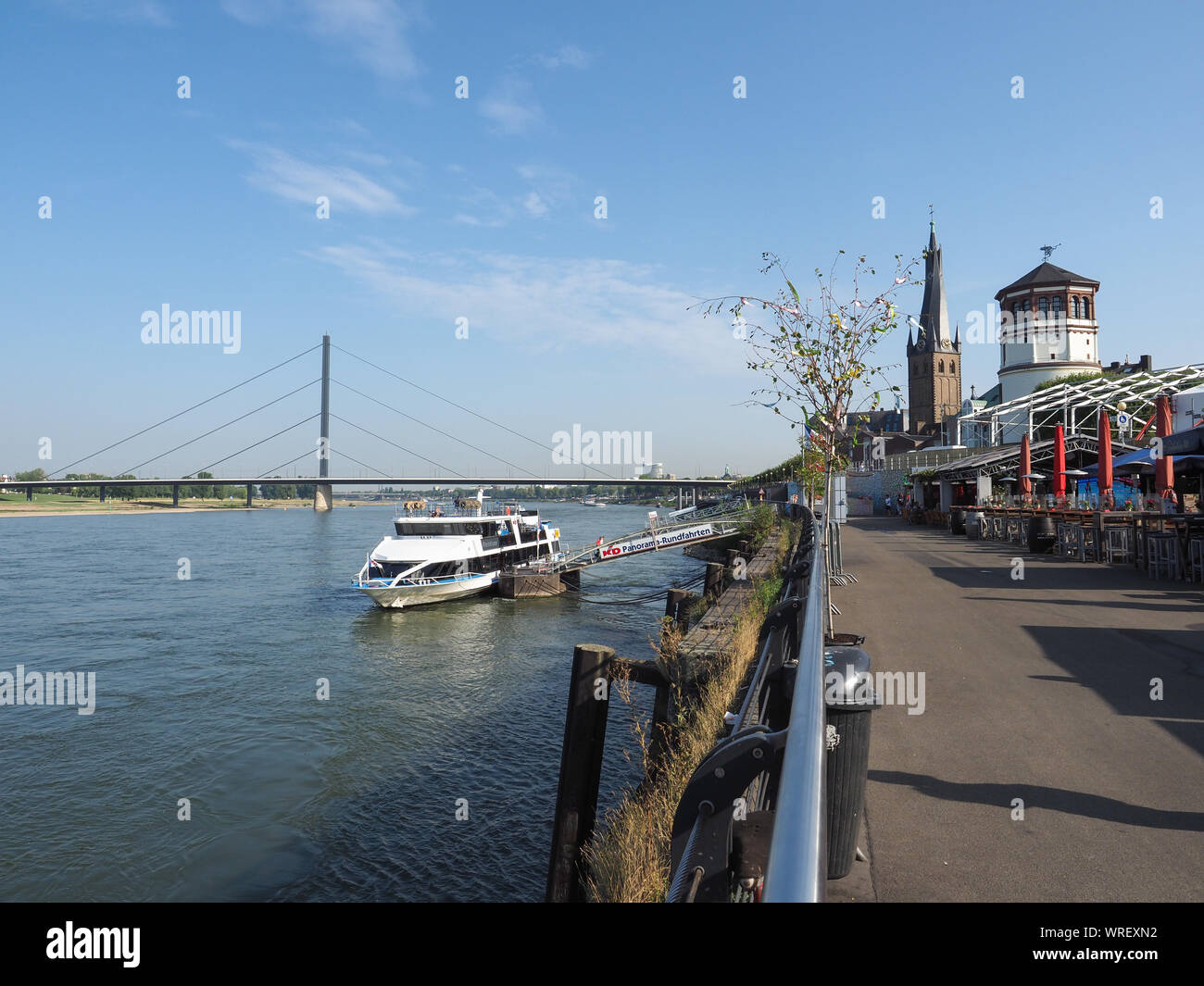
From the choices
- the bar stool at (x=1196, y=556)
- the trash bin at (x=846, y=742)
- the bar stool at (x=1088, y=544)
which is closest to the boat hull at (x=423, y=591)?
the bar stool at (x=1088, y=544)

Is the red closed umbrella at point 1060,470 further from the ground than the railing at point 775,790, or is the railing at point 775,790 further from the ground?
the red closed umbrella at point 1060,470

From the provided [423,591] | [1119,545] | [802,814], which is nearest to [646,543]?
[423,591]

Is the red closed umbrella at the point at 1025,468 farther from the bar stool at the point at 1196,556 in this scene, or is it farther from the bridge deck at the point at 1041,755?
the bridge deck at the point at 1041,755

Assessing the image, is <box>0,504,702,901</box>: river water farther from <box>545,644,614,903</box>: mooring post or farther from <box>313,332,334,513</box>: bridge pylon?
<box>313,332,334,513</box>: bridge pylon

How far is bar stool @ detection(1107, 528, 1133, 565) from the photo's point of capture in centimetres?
1549

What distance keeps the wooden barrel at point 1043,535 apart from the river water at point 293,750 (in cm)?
902

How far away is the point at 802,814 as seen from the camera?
1.37 metres

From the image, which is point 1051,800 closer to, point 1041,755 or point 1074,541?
point 1041,755

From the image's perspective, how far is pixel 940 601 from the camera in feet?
36.6

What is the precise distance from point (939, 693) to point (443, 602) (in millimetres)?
23169

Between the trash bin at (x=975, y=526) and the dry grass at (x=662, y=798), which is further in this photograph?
the trash bin at (x=975, y=526)

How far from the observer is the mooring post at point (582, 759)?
6.94 meters

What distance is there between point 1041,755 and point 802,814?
4399 mm
